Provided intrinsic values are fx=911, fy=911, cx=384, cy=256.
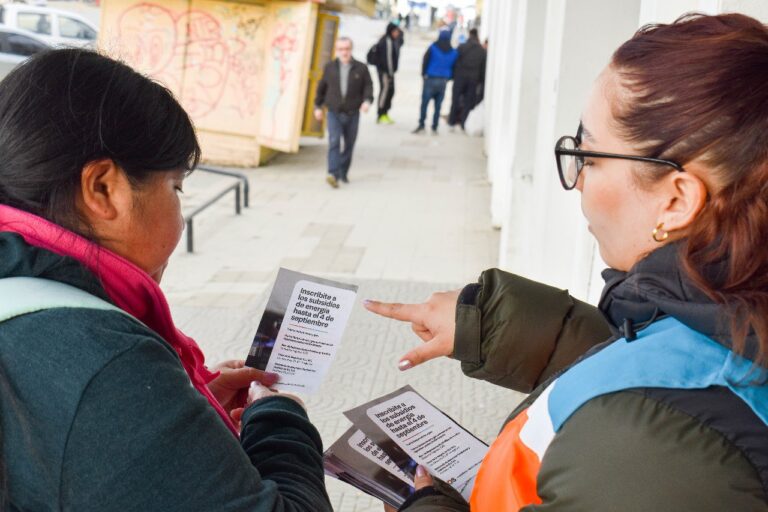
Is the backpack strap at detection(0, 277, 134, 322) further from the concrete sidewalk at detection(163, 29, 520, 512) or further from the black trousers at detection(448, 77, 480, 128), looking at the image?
the black trousers at detection(448, 77, 480, 128)

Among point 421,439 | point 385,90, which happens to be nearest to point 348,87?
point 385,90

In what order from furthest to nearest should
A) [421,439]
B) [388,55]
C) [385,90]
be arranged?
[385,90] < [388,55] < [421,439]

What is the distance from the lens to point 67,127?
1449mm

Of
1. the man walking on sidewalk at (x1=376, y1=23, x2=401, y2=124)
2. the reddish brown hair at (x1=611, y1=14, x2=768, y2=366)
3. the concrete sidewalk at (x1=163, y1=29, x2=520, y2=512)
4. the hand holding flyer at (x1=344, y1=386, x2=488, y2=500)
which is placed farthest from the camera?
the man walking on sidewalk at (x1=376, y1=23, x2=401, y2=124)

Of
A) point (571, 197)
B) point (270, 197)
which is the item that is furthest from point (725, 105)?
point (270, 197)

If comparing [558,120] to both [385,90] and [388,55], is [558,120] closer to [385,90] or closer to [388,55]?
[388,55]

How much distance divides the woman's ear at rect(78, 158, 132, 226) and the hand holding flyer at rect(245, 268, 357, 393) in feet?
1.66

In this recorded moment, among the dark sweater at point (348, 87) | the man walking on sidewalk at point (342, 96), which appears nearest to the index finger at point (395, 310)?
the man walking on sidewalk at point (342, 96)

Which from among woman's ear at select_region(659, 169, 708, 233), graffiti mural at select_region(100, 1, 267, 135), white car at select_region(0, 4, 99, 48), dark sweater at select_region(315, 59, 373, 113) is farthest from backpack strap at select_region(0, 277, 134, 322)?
white car at select_region(0, 4, 99, 48)

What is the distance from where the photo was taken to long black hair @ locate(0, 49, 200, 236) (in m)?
1.45

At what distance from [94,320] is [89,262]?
178 mm

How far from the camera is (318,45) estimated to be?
13.6 meters

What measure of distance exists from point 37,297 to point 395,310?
2.81 ft

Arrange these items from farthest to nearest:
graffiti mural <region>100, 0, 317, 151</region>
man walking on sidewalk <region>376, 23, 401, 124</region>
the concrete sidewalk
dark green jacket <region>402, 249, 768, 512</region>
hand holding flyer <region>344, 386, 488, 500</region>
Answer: man walking on sidewalk <region>376, 23, 401, 124</region> < graffiti mural <region>100, 0, 317, 151</region> < the concrete sidewalk < hand holding flyer <region>344, 386, 488, 500</region> < dark green jacket <region>402, 249, 768, 512</region>
